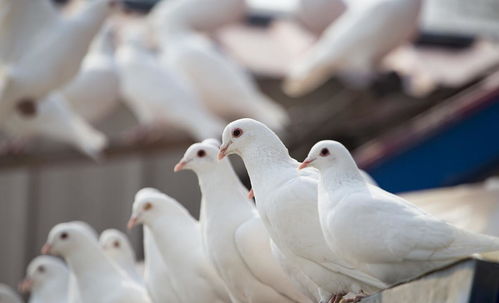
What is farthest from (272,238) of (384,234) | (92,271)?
(92,271)

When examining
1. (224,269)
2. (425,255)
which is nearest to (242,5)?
(224,269)

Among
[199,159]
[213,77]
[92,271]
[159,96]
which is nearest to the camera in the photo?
[199,159]

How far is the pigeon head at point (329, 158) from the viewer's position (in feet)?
25.1

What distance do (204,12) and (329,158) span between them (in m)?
13.2

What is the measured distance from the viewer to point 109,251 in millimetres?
10992

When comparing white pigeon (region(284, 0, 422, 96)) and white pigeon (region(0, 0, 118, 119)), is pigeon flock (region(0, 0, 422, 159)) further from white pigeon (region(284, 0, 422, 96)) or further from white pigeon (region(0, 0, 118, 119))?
white pigeon (region(0, 0, 118, 119))

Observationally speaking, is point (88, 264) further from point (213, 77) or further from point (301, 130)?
point (213, 77)

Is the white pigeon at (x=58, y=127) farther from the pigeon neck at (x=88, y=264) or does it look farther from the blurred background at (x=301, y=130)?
the pigeon neck at (x=88, y=264)

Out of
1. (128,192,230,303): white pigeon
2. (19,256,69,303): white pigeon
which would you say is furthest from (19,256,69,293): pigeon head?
(128,192,230,303): white pigeon

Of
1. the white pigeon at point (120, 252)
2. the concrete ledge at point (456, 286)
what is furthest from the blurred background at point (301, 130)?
the concrete ledge at point (456, 286)

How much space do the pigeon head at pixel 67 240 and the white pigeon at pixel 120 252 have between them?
0.77m

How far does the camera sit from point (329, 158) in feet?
25.2

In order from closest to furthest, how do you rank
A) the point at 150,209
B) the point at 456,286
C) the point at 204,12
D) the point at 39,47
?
the point at 456,286 < the point at 150,209 < the point at 39,47 < the point at 204,12

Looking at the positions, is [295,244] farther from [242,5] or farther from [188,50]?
[242,5]
